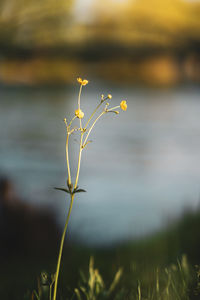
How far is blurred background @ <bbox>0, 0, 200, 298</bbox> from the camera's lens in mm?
1855

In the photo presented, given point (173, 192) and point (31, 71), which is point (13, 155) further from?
point (173, 192)

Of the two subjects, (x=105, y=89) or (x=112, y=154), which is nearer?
(x=112, y=154)

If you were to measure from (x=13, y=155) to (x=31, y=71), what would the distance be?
59cm

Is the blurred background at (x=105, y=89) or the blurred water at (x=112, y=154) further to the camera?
the blurred background at (x=105, y=89)

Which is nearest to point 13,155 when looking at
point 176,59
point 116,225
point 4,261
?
point 116,225

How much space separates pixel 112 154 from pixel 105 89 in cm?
48

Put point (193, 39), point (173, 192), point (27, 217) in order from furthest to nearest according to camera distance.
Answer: point (193, 39), point (173, 192), point (27, 217)

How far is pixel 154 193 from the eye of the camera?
170 cm

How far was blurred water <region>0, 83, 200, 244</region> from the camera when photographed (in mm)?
1556

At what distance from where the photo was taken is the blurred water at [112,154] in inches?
61.2

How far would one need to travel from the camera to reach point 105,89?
7.41 ft

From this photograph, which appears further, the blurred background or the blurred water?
the blurred background

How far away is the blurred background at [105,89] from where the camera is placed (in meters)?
1.86

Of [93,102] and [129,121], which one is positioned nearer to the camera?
[93,102]
